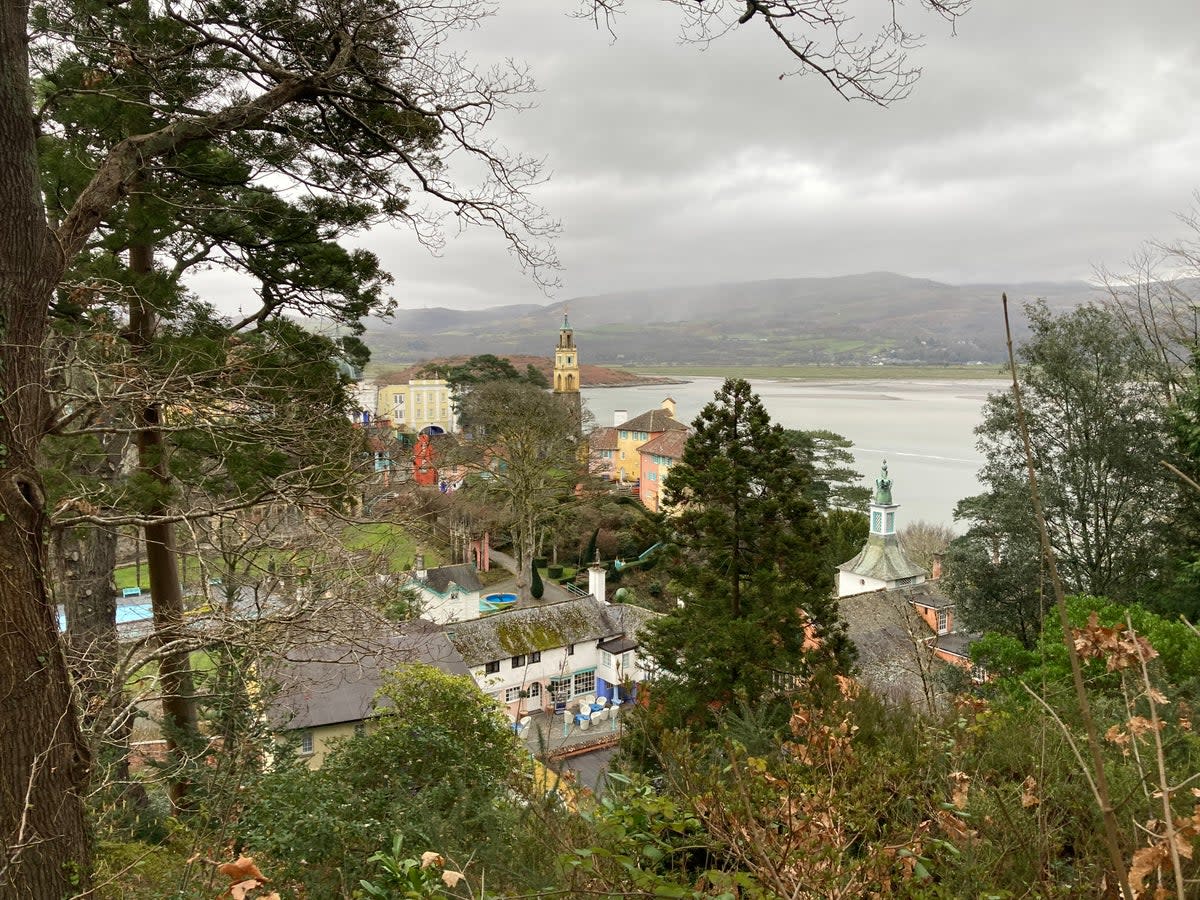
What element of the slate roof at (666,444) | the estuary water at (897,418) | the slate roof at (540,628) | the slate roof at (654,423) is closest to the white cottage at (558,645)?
the slate roof at (540,628)

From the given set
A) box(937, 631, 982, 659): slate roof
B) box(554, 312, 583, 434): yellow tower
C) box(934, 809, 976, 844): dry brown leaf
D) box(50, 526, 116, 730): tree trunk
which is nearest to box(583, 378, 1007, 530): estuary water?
box(554, 312, 583, 434): yellow tower

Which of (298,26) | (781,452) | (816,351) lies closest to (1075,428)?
(781,452)

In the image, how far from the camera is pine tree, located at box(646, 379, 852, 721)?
9930 millimetres

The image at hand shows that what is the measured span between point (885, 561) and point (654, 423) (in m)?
20.6

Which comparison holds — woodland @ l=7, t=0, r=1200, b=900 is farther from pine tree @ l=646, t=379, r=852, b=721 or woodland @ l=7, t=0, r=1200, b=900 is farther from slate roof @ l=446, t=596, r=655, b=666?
slate roof @ l=446, t=596, r=655, b=666

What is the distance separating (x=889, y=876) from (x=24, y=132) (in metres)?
3.94

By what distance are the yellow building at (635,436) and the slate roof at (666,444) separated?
5.92 feet

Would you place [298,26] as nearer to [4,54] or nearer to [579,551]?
[4,54]

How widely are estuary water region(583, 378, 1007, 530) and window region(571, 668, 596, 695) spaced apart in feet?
26.1

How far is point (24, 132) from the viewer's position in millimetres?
2877

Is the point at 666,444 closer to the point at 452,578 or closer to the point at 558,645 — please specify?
the point at 452,578

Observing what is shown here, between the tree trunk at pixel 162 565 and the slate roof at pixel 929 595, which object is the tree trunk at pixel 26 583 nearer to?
the tree trunk at pixel 162 565

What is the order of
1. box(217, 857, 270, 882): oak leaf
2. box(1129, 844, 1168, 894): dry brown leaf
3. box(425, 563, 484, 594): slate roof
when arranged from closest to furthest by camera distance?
box(1129, 844, 1168, 894): dry brown leaf → box(217, 857, 270, 882): oak leaf → box(425, 563, 484, 594): slate roof

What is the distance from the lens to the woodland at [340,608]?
6.56 ft
